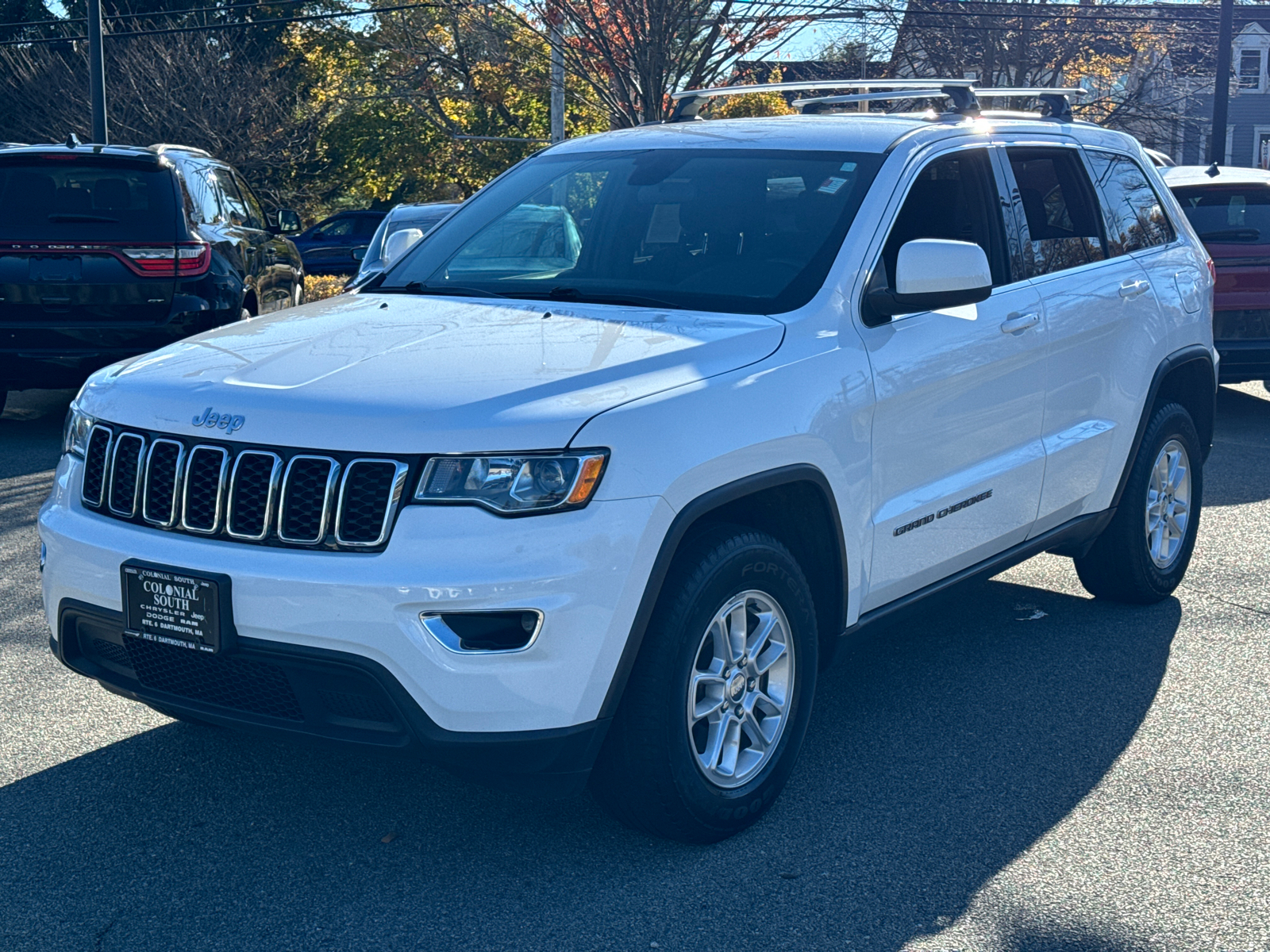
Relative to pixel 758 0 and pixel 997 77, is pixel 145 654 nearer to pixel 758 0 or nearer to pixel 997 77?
pixel 758 0

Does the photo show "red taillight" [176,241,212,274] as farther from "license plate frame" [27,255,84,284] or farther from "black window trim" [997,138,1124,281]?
"black window trim" [997,138,1124,281]

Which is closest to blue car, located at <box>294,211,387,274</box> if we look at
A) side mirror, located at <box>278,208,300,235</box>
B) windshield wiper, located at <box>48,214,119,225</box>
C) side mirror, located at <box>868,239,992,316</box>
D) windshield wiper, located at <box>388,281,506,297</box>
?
side mirror, located at <box>278,208,300,235</box>

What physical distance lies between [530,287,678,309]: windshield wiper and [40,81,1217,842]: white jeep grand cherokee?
0.01 meters

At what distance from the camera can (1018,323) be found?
493cm

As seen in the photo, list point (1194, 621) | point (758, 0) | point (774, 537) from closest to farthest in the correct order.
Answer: point (774, 537) < point (1194, 621) < point (758, 0)

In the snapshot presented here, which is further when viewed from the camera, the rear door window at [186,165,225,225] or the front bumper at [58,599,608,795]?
the rear door window at [186,165,225,225]

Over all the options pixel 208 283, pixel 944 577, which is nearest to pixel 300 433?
pixel 944 577

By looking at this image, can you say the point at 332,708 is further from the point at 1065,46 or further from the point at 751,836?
the point at 1065,46

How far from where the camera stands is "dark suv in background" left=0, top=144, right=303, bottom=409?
9219mm

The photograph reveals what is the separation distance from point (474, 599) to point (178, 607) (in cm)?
78

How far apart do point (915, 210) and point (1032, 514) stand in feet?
3.84

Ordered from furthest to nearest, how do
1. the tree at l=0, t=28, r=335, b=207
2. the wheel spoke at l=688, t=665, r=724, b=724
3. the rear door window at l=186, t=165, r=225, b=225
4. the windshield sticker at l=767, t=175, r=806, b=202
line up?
the tree at l=0, t=28, r=335, b=207 < the rear door window at l=186, t=165, r=225, b=225 < the windshield sticker at l=767, t=175, r=806, b=202 < the wheel spoke at l=688, t=665, r=724, b=724

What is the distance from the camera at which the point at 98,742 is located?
4.55 meters

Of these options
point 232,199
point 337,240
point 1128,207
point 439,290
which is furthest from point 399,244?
point 337,240
